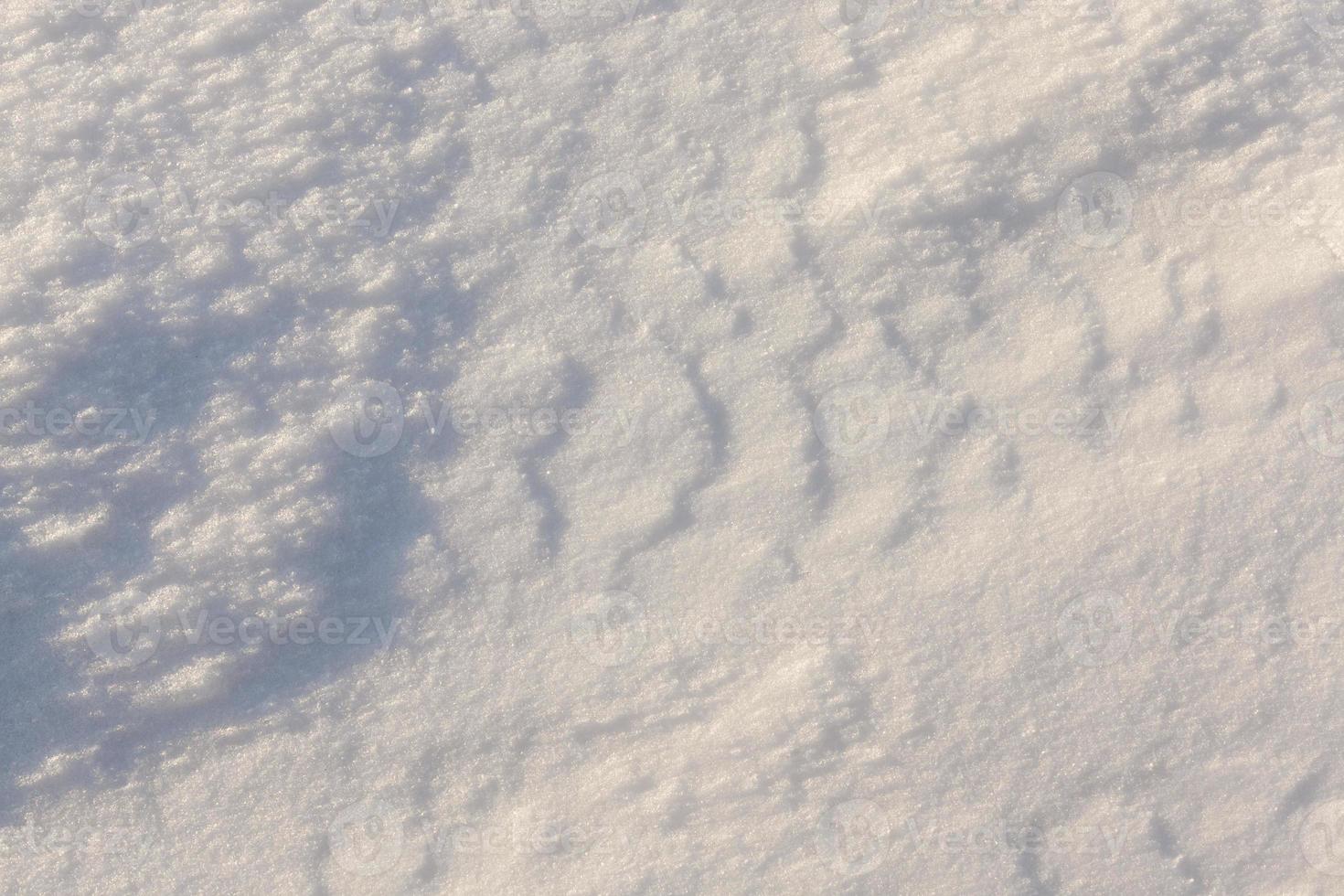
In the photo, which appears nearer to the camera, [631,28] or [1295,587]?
[1295,587]

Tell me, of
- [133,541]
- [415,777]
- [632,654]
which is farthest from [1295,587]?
[133,541]

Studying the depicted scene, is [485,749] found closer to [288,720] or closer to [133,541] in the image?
[288,720]

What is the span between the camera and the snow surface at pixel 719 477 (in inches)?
98.3

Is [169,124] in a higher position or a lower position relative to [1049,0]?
higher

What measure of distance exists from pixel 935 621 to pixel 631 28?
1985 millimetres

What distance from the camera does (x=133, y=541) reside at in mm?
2746

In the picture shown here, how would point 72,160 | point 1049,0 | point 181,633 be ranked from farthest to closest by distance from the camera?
point 72,160 < point 1049,0 < point 181,633

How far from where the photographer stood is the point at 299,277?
2.95 metres

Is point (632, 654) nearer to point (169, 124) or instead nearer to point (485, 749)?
point (485, 749)

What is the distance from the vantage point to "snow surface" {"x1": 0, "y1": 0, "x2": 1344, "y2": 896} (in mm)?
2498


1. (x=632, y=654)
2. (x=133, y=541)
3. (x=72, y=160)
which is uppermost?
(x=72, y=160)

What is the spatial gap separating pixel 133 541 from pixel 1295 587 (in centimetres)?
303

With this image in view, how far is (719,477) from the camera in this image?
2.66 m

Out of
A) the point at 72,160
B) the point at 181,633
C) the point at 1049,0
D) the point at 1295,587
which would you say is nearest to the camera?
the point at 1295,587
